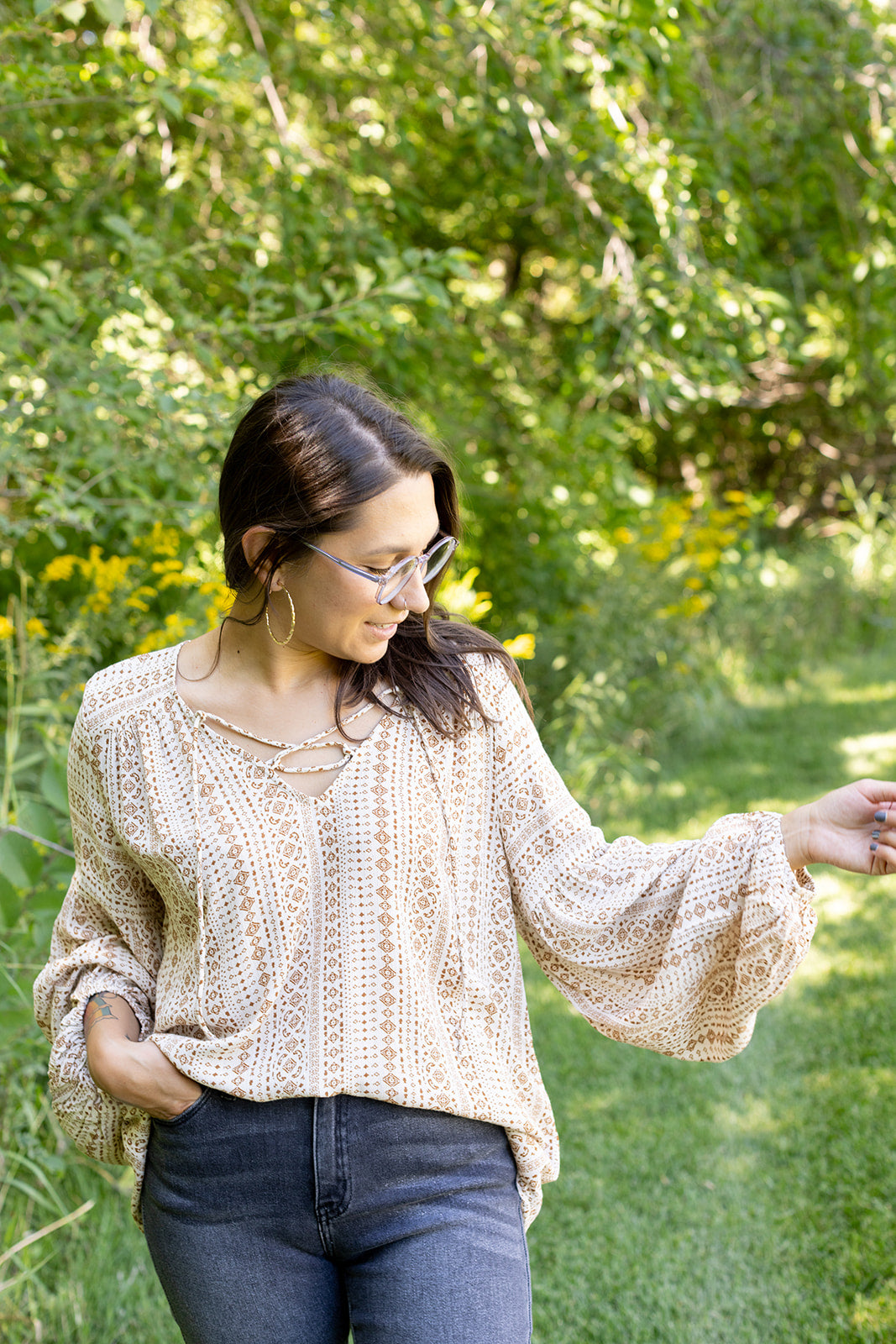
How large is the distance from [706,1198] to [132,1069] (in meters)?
1.67

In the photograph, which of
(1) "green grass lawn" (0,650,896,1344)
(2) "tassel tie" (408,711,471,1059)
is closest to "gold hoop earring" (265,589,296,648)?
(2) "tassel tie" (408,711,471,1059)

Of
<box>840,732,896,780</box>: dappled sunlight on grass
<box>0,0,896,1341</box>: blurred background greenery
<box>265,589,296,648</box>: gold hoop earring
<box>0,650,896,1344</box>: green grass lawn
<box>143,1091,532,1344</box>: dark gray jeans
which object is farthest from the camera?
<box>840,732,896,780</box>: dappled sunlight on grass

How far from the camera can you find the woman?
1284 mm

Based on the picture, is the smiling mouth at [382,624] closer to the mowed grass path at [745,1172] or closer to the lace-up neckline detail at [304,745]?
the lace-up neckline detail at [304,745]

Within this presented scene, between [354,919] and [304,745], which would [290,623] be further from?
[354,919]

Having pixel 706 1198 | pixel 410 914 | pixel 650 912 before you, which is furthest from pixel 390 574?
pixel 706 1198

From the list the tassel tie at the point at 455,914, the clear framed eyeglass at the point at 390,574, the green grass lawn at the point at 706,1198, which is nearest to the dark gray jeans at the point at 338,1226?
the tassel tie at the point at 455,914

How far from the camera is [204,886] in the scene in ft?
4.51

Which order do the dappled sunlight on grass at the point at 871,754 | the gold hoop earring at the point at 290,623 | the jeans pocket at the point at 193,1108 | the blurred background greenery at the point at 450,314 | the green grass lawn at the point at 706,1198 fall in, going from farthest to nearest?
1. the dappled sunlight on grass at the point at 871,754
2. the blurred background greenery at the point at 450,314
3. the green grass lawn at the point at 706,1198
4. the gold hoop earring at the point at 290,623
5. the jeans pocket at the point at 193,1108

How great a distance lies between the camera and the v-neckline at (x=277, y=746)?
1.39 meters

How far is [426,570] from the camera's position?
1458 millimetres

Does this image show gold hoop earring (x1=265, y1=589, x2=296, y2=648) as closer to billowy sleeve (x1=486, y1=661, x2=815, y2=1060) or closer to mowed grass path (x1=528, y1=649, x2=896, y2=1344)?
billowy sleeve (x1=486, y1=661, x2=815, y2=1060)

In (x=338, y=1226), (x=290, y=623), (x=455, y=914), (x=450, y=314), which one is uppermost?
(x=290, y=623)

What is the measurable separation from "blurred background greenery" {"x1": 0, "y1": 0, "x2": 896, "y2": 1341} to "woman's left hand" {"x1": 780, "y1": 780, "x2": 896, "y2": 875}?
129cm
